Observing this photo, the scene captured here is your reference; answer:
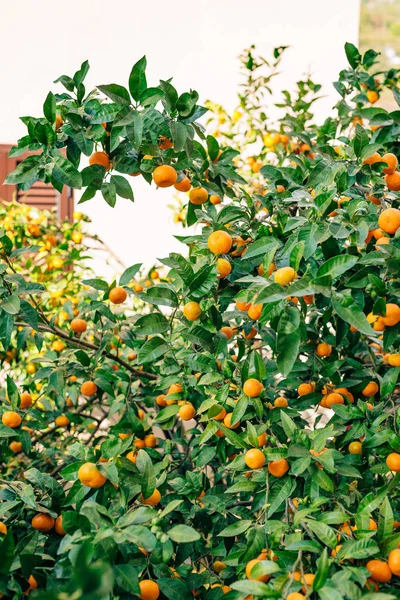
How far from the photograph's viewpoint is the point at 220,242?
0.95 m

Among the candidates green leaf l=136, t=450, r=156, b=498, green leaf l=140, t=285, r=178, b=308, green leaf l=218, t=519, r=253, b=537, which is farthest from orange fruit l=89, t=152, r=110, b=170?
green leaf l=218, t=519, r=253, b=537

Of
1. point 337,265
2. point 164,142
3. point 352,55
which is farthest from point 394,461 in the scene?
point 352,55

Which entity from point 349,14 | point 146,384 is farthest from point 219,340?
point 349,14

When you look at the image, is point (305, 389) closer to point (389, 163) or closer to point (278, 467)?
point (278, 467)

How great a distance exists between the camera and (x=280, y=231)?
983 mm

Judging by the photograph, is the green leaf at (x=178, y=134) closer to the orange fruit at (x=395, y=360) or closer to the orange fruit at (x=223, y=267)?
the orange fruit at (x=223, y=267)

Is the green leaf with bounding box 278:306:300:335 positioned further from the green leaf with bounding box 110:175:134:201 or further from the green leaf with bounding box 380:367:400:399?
the green leaf with bounding box 110:175:134:201

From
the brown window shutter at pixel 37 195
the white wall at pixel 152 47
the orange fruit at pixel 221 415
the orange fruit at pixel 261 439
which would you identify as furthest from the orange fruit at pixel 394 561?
the brown window shutter at pixel 37 195

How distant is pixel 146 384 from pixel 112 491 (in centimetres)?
50

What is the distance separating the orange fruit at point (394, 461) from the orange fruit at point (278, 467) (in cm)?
15

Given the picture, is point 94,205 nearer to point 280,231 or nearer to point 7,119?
point 7,119

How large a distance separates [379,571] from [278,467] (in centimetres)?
19

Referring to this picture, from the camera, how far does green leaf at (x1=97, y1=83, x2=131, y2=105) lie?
0.89 meters

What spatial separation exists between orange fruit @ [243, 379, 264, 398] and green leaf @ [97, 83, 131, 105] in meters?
0.46
